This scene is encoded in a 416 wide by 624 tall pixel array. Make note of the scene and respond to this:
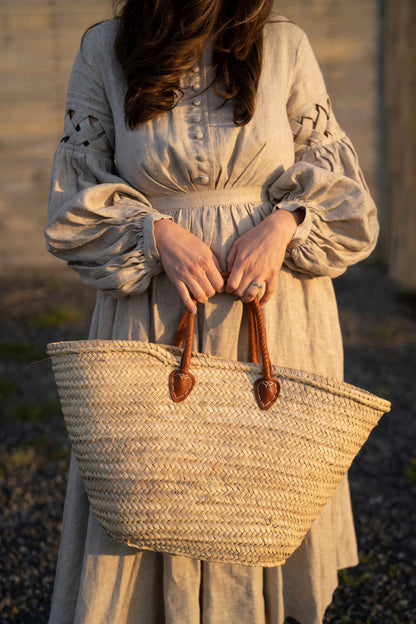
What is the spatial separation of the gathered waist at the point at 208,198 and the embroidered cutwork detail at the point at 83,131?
0.22 m

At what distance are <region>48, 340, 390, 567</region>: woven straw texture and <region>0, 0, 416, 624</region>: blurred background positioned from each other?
3.57 ft

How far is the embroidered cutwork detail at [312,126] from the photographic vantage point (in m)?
1.50

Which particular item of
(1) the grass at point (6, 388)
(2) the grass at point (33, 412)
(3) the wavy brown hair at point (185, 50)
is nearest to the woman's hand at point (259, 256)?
(3) the wavy brown hair at point (185, 50)

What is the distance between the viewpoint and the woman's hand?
1.34 metres

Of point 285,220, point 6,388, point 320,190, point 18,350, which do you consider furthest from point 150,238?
point 18,350

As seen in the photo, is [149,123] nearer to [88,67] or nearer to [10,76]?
[88,67]

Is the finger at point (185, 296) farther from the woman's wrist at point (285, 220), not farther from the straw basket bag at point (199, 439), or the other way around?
the woman's wrist at point (285, 220)

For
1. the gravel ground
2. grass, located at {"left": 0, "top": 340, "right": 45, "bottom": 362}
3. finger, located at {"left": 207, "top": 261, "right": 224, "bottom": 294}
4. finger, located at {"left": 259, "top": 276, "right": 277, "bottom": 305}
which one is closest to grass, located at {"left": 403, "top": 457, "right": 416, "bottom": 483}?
the gravel ground

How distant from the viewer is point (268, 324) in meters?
1.49

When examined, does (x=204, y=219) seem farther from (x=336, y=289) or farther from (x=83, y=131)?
(x=336, y=289)

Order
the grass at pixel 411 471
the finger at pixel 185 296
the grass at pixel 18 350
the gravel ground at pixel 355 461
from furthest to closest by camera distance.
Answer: the grass at pixel 18 350
the grass at pixel 411 471
the gravel ground at pixel 355 461
the finger at pixel 185 296

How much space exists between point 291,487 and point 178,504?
0.82 feet

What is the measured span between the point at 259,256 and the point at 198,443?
45 centimetres

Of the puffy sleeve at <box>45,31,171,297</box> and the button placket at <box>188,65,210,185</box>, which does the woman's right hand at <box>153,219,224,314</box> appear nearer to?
the puffy sleeve at <box>45,31,171,297</box>
